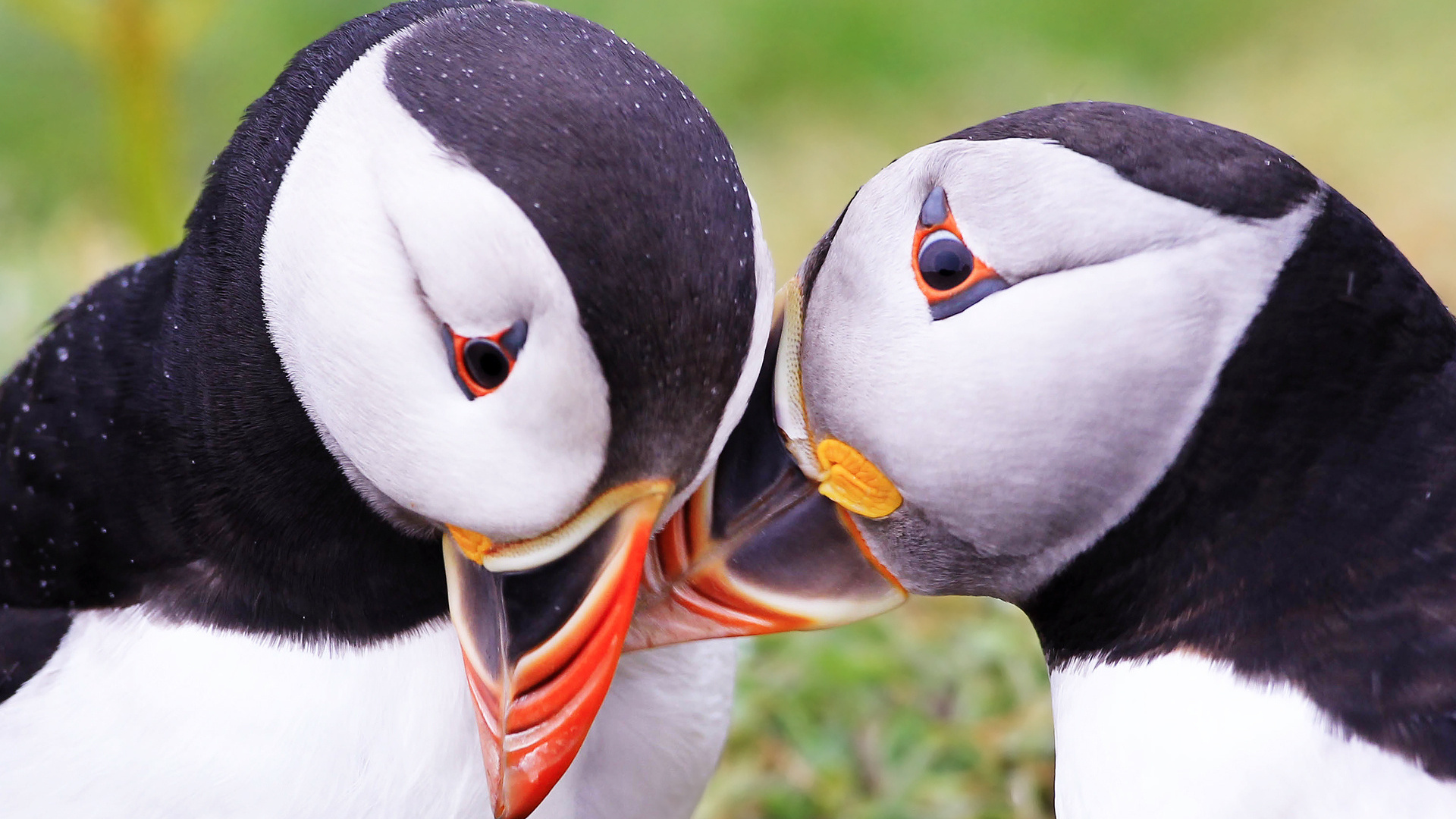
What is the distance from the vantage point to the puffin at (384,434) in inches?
64.2

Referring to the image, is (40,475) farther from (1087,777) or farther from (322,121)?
(1087,777)

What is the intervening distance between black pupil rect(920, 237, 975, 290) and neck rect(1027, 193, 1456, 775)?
32 centimetres

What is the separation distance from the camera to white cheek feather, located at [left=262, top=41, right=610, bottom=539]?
1.59m

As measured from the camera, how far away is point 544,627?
6.03 ft

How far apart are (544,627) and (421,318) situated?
43 centimetres

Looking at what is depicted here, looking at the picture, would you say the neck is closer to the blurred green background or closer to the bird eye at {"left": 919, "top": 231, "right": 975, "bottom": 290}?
the bird eye at {"left": 919, "top": 231, "right": 975, "bottom": 290}

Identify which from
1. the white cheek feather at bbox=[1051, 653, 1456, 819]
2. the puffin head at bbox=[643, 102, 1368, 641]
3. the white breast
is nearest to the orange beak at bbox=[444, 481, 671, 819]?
the white breast

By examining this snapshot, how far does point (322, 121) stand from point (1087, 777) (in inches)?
47.2

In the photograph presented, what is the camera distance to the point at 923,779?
3141 millimetres

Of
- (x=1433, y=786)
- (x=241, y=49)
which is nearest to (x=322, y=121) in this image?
(x=1433, y=786)

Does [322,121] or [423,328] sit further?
[322,121]

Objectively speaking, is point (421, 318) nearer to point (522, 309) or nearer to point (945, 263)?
point (522, 309)

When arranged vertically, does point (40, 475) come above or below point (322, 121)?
below

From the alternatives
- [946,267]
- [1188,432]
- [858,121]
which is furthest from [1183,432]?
[858,121]
